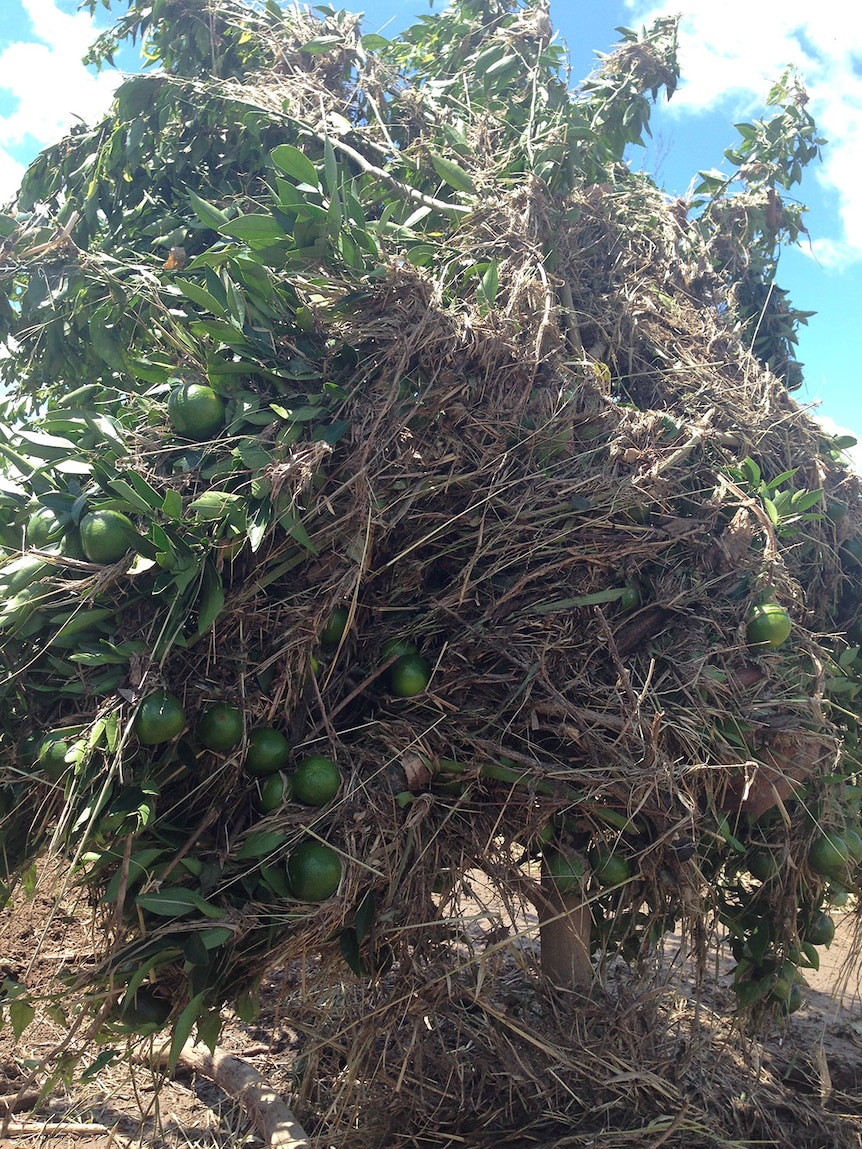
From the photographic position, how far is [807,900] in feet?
8.35

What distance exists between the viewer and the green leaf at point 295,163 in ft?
6.66

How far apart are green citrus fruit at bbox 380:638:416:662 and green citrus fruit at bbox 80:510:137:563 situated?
2.29 ft

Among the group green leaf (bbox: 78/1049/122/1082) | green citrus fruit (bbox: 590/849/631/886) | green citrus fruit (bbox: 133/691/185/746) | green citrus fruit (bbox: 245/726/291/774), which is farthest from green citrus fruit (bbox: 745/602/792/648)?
green leaf (bbox: 78/1049/122/1082)

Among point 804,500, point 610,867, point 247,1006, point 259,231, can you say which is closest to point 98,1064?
point 247,1006

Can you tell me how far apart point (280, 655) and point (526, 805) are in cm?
75

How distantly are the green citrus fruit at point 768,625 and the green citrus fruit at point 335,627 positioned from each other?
3.95ft

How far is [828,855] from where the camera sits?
2.36m

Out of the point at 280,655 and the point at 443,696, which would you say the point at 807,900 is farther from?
the point at 280,655

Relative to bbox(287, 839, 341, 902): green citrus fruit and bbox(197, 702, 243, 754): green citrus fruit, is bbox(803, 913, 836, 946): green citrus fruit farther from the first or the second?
bbox(197, 702, 243, 754): green citrus fruit

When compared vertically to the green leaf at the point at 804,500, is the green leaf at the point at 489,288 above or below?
above

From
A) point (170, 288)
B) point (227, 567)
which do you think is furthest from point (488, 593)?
point (170, 288)

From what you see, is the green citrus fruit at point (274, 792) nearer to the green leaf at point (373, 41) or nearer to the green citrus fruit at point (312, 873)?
the green citrus fruit at point (312, 873)

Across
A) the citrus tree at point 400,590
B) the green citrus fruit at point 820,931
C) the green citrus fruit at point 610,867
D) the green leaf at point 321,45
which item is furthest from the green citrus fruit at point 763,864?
the green leaf at point 321,45

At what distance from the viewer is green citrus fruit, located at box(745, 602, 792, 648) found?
2281mm
